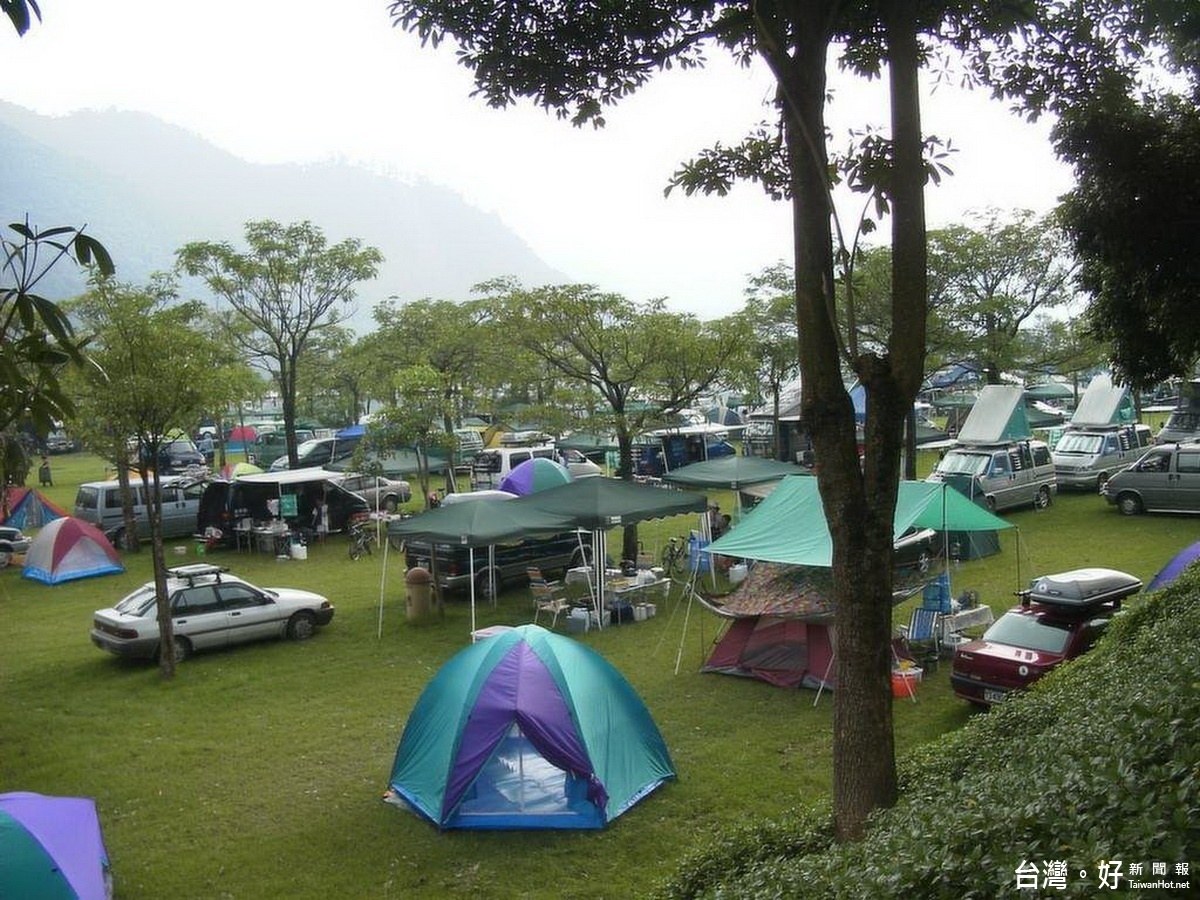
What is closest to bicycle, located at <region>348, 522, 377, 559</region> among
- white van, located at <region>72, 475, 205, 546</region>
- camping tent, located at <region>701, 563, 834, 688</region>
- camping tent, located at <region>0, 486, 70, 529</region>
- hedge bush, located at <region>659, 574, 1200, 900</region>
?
white van, located at <region>72, 475, 205, 546</region>

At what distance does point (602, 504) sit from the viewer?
14039 mm

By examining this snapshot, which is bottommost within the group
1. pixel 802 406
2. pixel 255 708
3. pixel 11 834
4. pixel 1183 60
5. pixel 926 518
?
pixel 255 708

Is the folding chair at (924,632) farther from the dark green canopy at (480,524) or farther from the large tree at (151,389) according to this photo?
the large tree at (151,389)

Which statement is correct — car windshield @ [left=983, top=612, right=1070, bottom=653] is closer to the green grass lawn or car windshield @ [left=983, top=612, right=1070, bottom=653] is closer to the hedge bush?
the green grass lawn

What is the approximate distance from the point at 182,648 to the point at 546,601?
5.17m

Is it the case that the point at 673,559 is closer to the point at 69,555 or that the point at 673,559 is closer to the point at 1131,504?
the point at 1131,504

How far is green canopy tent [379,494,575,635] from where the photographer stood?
43.1ft

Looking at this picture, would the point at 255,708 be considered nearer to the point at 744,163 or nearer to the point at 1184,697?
the point at 744,163

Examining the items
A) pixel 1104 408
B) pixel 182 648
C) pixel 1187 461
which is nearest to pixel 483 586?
pixel 182 648

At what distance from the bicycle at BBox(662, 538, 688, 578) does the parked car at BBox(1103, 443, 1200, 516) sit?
9.23 meters

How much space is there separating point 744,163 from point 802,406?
1894 millimetres

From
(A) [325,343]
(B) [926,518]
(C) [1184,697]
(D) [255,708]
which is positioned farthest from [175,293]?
(C) [1184,697]

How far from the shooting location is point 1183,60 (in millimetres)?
8633

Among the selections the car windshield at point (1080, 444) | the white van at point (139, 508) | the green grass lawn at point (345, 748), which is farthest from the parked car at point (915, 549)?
the white van at point (139, 508)
